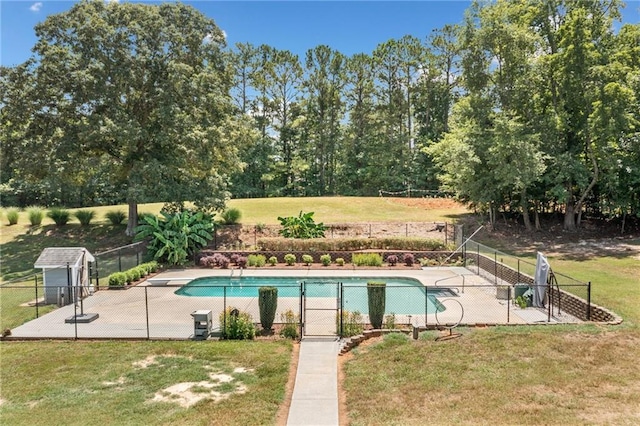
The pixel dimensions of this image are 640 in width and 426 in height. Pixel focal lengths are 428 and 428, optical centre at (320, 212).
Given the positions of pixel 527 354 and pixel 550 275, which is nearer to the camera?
pixel 527 354

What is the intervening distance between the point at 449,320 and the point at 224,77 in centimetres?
2074

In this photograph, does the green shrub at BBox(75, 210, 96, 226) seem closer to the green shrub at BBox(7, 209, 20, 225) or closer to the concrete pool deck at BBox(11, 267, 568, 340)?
the green shrub at BBox(7, 209, 20, 225)

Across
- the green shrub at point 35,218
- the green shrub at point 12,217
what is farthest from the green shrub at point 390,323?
the green shrub at point 12,217

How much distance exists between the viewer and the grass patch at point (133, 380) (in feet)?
23.2

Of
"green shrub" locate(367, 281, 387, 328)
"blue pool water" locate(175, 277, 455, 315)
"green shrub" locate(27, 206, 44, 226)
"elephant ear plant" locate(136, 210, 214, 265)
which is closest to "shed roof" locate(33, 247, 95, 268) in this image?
"blue pool water" locate(175, 277, 455, 315)

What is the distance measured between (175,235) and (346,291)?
9739 millimetres

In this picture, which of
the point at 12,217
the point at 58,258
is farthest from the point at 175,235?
the point at 12,217

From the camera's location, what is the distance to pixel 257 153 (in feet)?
158

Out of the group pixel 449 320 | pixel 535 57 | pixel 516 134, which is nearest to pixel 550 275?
pixel 449 320

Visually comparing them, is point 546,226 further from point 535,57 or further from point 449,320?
point 449,320

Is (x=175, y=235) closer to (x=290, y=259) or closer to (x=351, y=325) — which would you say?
(x=290, y=259)

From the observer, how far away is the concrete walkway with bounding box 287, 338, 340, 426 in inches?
282

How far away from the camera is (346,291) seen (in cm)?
1698

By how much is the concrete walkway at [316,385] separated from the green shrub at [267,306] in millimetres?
1218
